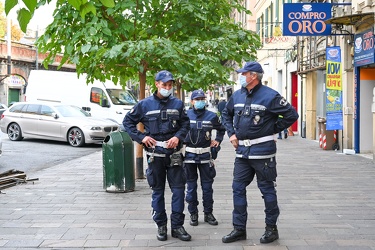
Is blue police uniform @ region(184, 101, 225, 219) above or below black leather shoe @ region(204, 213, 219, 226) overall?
above

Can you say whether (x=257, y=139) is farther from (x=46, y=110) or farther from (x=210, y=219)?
(x=46, y=110)

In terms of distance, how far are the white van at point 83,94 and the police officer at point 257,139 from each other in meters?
16.9

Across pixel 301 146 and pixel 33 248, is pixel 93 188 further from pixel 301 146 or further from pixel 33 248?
pixel 301 146

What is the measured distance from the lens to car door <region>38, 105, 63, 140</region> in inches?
747

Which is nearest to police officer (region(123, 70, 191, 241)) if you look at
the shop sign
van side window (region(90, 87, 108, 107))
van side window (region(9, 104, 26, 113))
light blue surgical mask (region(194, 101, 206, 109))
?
light blue surgical mask (region(194, 101, 206, 109))

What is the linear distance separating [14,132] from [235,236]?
16.0m

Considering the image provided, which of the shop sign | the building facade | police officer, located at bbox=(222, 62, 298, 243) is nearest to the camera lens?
police officer, located at bbox=(222, 62, 298, 243)

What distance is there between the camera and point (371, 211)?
7.38 m

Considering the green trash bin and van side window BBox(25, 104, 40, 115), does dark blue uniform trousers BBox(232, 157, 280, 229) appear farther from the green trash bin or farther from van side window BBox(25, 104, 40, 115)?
van side window BBox(25, 104, 40, 115)

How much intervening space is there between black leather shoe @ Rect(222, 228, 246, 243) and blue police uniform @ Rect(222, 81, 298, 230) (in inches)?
1.7

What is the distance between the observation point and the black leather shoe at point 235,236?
18.6ft

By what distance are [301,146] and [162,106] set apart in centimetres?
1331

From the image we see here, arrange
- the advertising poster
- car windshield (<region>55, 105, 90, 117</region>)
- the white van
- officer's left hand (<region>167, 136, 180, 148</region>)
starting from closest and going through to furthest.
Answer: officer's left hand (<region>167, 136, 180, 148</region>) < the advertising poster < car windshield (<region>55, 105, 90, 117</region>) < the white van

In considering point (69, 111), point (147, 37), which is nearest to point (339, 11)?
point (147, 37)
